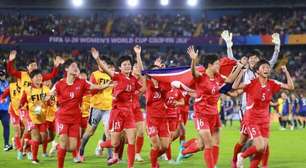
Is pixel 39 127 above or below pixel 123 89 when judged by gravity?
below

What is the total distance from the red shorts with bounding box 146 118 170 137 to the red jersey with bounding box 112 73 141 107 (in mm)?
570

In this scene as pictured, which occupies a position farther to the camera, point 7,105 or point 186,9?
point 186,9

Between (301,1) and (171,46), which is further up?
(301,1)

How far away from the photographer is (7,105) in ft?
54.0

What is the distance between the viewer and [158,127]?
36.2ft

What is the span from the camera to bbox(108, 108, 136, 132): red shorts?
1097cm

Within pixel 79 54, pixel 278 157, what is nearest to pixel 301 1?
pixel 79 54

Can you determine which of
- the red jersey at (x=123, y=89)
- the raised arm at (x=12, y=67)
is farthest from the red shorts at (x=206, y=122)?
the raised arm at (x=12, y=67)

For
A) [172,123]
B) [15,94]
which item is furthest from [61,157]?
[15,94]

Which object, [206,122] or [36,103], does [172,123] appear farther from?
[36,103]

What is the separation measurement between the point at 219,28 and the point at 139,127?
38.6m

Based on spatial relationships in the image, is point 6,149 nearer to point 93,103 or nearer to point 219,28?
point 93,103

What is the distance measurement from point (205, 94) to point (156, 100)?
54.6 inches

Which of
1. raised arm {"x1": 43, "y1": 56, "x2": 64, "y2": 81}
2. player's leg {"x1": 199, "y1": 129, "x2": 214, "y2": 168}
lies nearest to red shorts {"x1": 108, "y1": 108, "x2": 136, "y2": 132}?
player's leg {"x1": 199, "y1": 129, "x2": 214, "y2": 168}
